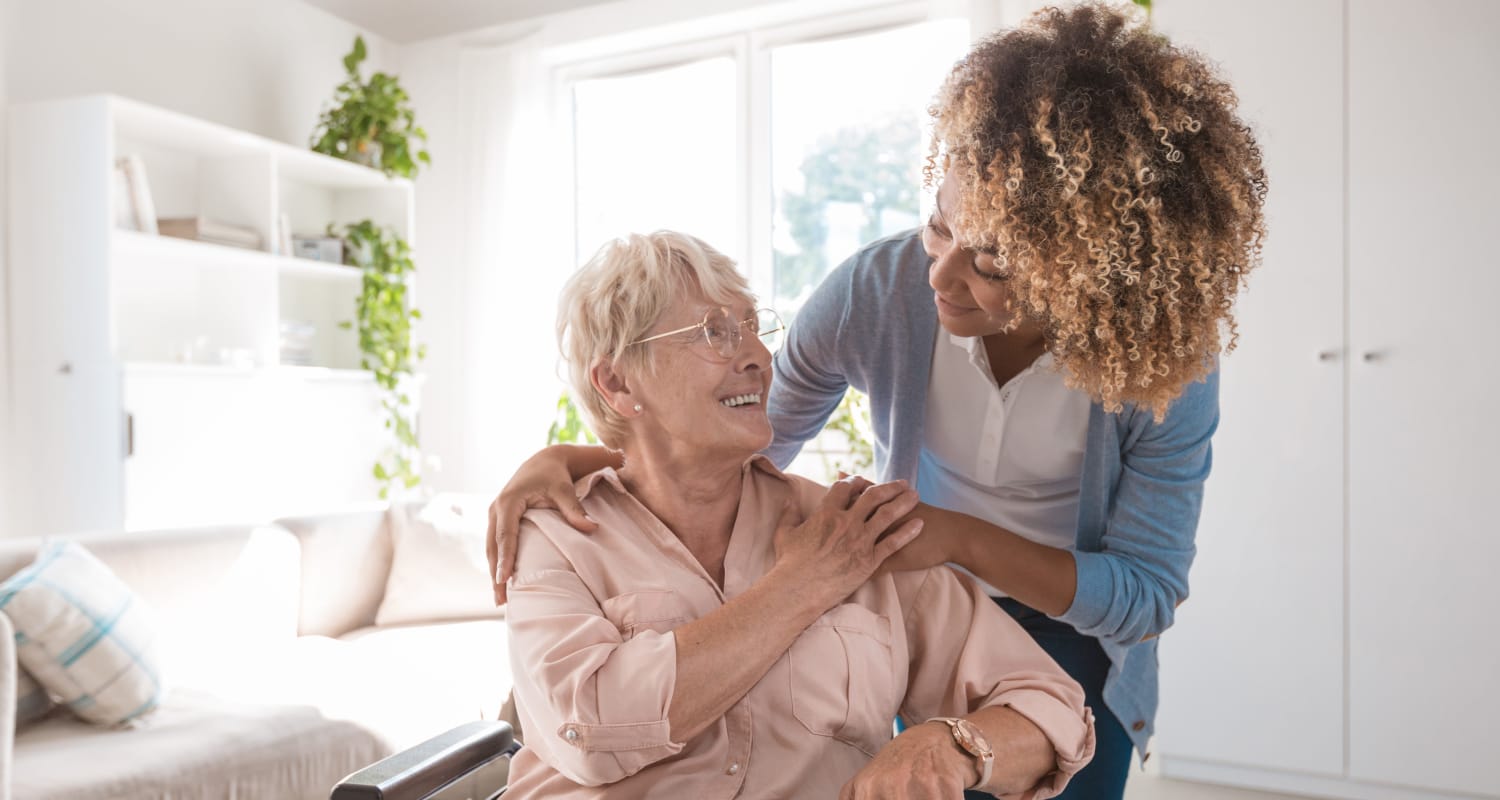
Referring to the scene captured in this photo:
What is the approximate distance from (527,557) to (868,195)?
136 inches

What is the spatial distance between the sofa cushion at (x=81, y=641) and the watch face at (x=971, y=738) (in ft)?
6.39

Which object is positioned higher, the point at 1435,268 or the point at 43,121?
the point at 43,121

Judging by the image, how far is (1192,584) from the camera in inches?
133

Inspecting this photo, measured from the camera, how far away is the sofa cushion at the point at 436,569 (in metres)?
Result: 3.40

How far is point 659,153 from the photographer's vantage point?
Answer: 496cm

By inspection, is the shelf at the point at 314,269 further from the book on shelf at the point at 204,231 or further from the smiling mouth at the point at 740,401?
the smiling mouth at the point at 740,401

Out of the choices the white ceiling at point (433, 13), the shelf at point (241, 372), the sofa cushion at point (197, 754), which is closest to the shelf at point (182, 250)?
the shelf at point (241, 372)

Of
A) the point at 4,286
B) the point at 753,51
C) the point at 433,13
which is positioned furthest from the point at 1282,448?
the point at 4,286

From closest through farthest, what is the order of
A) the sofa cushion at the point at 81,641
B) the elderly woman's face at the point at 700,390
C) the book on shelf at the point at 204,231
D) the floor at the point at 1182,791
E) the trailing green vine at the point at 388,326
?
the elderly woman's face at the point at 700,390 → the sofa cushion at the point at 81,641 → the floor at the point at 1182,791 → the book on shelf at the point at 204,231 → the trailing green vine at the point at 388,326

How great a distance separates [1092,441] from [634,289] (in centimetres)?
61

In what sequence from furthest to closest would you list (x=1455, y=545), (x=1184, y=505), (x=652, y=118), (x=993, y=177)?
(x=652, y=118), (x=1455, y=545), (x=1184, y=505), (x=993, y=177)

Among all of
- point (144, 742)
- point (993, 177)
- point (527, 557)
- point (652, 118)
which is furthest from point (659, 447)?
point (652, 118)

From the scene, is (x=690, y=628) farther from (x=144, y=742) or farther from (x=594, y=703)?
(x=144, y=742)

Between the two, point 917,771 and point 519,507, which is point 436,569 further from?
point 917,771
